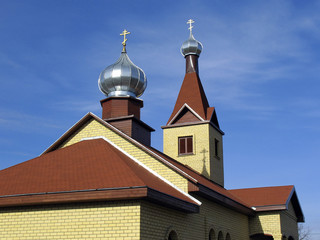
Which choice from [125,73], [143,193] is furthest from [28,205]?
[125,73]

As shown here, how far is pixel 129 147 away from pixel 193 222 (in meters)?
3.35

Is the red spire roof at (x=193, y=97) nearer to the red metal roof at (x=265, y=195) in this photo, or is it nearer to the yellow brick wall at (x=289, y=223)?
the red metal roof at (x=265, y=195)

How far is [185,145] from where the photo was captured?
77.3 feet

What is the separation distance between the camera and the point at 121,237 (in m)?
11.0

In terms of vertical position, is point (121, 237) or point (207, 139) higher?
point (207, 139)

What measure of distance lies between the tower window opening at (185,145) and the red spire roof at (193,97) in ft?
4.34

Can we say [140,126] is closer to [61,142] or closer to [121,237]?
[61,142]

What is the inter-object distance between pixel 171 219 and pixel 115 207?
7.08 ft

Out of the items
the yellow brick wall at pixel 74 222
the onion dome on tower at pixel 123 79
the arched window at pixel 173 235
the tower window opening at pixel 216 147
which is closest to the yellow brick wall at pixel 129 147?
the arched window at pixel 173 235

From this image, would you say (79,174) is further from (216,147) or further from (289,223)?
(289,223)

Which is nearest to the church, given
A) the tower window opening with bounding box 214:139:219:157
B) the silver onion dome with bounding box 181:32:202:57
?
the tower window opening with bounding box 214:139:219:157

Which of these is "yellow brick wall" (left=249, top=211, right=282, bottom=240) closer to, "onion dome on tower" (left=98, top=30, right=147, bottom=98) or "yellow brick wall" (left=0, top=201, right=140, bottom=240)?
"onion dome on tower" (left=98, top=30, right=147, bottom=98)

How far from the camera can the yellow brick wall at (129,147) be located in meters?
14.2

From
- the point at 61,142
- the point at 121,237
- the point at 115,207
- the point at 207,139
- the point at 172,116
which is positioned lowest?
the point at 121,237
